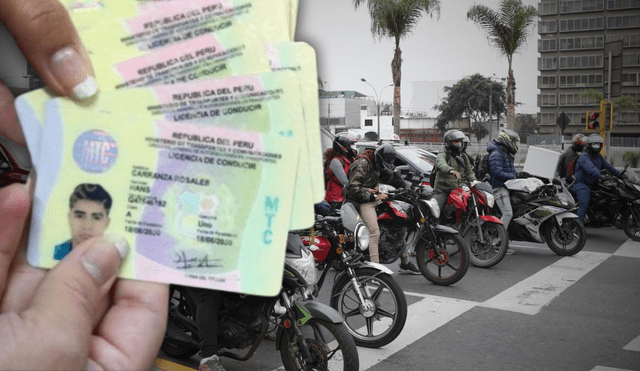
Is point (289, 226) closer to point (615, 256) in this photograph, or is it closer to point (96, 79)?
point (96, 79)

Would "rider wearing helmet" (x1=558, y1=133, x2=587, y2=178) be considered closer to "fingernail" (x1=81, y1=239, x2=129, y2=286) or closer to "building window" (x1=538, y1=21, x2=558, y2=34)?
"fingernail" (x1=81, y1=239, x2=129, y2=286)

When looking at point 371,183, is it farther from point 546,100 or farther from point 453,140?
point 546,100

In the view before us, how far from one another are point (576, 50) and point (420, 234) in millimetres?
74093

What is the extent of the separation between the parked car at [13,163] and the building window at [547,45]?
260 feet

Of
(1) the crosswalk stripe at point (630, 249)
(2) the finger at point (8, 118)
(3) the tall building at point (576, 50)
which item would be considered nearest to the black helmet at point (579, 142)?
(1) the crosswalk stripe at point (630, 249)

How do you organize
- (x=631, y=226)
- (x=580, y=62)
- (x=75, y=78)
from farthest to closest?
(x=580, y=62)
(x=631, y=226)
(x=75, y=78)

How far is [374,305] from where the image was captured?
4449 millimetres

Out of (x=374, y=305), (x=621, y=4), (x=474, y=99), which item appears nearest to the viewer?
(x=374, y=305)

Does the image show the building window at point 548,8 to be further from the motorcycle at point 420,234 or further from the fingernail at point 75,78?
the fingernail at point 75,78

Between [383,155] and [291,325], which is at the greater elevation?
[383,155]

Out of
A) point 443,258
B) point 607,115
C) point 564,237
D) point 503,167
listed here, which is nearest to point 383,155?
point 443,258

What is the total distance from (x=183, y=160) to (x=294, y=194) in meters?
0.19

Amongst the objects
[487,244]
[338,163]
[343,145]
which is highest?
[343,145]

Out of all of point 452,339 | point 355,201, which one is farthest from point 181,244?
point 355,201
